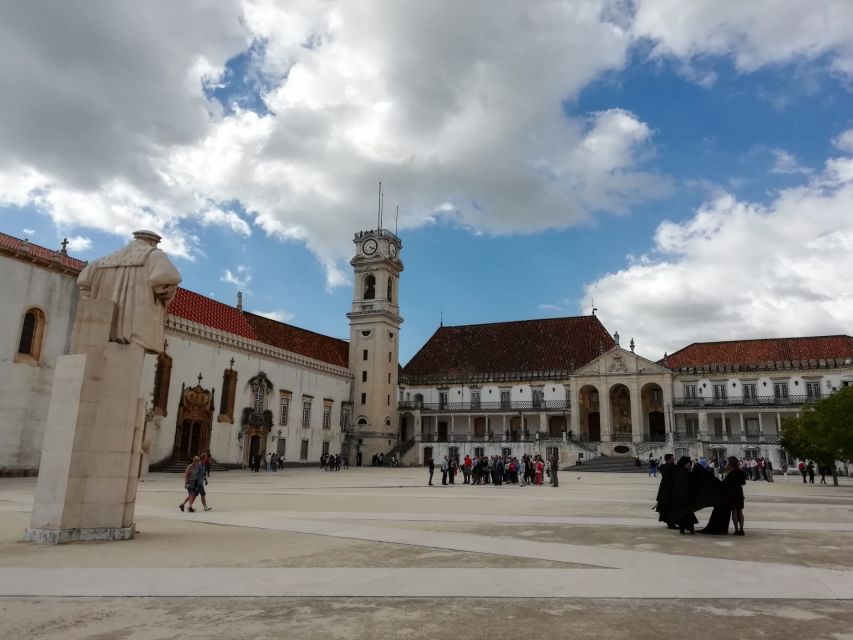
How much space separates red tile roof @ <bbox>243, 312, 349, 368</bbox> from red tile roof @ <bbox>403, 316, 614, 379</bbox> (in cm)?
942

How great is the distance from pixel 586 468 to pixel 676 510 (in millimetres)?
36054

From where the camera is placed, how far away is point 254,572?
7039 mm

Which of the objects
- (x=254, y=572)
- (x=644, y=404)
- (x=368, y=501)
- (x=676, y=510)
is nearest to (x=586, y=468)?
(x=644, y=404)

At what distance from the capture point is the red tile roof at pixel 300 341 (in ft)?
160

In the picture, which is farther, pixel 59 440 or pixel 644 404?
pixel 644 404

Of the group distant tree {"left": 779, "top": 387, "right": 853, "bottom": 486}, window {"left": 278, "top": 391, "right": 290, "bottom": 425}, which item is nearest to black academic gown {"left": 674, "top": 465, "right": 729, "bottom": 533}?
distant tree {"left": 779, "top": 387, "right": 853, "bottom": 486}

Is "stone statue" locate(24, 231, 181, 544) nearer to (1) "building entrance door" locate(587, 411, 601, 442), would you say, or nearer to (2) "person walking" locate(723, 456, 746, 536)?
(2) "person walking" locate(723, 456, 746, 536)

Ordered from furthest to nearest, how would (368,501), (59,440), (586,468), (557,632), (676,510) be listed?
(586,468), (368,501), (676,510), (59,440), (557,632)

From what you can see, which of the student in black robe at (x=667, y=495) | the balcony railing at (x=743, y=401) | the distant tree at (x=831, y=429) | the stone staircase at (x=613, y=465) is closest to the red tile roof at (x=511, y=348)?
the balcony railing at (x=743, y=401)

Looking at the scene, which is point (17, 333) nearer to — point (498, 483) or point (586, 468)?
point (498, 483)

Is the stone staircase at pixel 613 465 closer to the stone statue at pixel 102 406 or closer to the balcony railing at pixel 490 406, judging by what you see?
the balcony railing at pixel 490 406

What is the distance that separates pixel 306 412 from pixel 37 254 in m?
24.3

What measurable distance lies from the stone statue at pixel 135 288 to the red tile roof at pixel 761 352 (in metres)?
51.1

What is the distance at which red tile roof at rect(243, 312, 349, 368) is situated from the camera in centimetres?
4884
